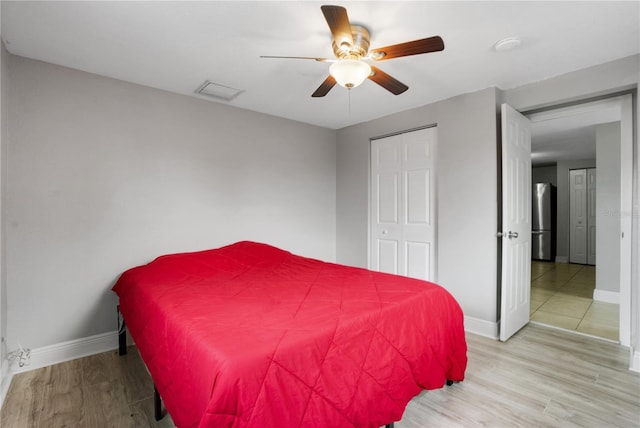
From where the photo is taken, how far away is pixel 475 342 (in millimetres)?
2770

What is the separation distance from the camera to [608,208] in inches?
157

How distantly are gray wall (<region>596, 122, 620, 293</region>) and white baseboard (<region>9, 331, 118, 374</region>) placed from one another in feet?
18.0

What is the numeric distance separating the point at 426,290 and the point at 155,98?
283 centimetres

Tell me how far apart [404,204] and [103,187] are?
301cm

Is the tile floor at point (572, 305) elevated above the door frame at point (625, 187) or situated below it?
below

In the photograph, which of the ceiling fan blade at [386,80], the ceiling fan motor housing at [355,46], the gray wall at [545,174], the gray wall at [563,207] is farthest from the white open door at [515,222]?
the gray wall at [545,174]

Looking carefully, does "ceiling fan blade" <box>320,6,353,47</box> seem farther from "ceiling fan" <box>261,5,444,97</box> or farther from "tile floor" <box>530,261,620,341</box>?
"tile floor" <box>530,261,620,341</box>

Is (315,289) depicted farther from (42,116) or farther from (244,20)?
(42,116)

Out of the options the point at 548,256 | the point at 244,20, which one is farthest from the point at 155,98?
the point at 548,256

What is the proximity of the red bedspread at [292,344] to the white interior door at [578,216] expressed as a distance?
5906mm

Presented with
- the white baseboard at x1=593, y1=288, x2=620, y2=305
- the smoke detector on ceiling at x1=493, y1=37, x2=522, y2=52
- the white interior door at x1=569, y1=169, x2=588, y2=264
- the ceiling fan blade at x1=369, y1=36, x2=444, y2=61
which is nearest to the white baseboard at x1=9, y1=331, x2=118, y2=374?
the ceiling fan blade at x1=369, y1=36, x2=444, y2=61

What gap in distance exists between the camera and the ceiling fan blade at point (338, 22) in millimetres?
1411

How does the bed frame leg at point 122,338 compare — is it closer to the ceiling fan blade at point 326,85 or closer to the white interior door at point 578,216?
the ceiling fan blade at point 326,85

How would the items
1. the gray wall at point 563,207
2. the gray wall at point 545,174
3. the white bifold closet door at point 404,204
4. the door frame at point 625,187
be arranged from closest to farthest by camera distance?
the door frame at point 625,187 < the white bifold closet door at point 404,204 < the gray wall at point 563,207 < the gray wall at point 545,174
